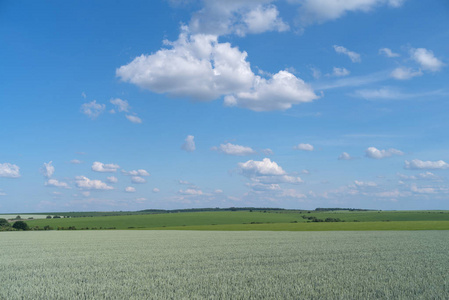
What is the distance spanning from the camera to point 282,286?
45.8ft

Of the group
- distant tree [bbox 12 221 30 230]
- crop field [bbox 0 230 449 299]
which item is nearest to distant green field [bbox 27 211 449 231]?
distant tree [bbox 12 221 30 230]

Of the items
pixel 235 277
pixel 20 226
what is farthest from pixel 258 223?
pixel 235 277

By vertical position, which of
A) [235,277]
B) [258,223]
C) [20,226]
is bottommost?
[258,223]

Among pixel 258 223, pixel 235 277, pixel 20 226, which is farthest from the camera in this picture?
pixel 258 223

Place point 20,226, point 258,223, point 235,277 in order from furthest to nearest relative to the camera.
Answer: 1. point 258,223
2. point 20,226
3. point 235,277

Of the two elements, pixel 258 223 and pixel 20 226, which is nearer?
pixel 20 226

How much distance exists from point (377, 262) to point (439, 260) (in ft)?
14.6

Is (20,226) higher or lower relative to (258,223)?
higher

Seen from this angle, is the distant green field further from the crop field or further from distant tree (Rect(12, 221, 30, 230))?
the crop field

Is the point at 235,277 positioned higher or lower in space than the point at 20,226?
higher

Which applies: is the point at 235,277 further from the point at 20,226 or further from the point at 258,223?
the point at 20,226

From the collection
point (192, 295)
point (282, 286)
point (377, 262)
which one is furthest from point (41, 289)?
point (377, 262)

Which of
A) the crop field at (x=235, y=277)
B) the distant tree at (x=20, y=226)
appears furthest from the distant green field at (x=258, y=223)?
the crop field at (x=235, y=277)

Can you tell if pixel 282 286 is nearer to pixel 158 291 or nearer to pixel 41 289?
pixel 158 291
